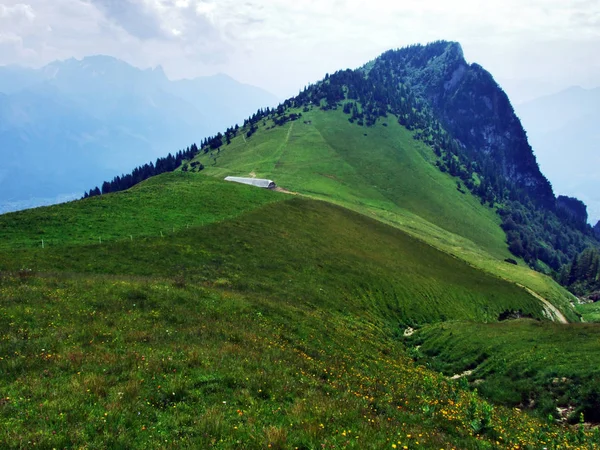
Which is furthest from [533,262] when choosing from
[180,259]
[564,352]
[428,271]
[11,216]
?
[11,216]

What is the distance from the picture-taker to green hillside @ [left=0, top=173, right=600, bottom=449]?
10.5m

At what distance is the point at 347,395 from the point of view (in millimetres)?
14789

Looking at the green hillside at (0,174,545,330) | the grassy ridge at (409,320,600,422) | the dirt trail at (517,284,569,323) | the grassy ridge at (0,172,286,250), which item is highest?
the grassy ridge at (0,172,286,250)

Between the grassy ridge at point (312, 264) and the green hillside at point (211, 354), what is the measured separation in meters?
0.31

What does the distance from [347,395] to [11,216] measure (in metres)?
46.7

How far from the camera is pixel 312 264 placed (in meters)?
47.7

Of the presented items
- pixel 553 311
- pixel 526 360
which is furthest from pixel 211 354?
pixel 553 311

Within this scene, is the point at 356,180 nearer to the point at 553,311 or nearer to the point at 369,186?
the point at 369,186

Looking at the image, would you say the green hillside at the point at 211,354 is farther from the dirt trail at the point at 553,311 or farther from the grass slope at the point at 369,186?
the grass slope at the point at 369,186

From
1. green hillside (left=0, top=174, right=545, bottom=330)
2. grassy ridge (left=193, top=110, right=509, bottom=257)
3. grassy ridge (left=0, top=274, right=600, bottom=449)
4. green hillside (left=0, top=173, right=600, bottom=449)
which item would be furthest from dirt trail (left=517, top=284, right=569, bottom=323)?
grassy ridge (left=0, top=274, right=600, bottom=449)

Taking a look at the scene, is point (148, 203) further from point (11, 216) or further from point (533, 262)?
point (533, 262)

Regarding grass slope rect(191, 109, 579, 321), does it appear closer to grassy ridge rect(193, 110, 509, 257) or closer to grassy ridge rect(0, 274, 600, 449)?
grassy ridge rect(193, 110, 509, 257)

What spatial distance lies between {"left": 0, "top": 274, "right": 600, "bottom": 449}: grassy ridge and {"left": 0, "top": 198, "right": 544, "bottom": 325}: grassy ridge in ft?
37.6

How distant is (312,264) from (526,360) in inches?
1013
